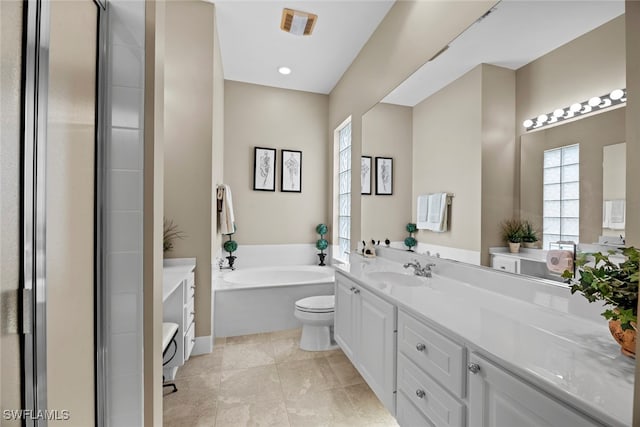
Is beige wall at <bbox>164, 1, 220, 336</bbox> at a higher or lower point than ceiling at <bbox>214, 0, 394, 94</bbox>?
lower

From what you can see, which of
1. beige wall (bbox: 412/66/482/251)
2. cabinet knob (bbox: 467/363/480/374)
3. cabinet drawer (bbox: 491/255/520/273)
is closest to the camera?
cabinet knob (bbox: 467/363/480/374)

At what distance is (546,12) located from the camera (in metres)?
1.13

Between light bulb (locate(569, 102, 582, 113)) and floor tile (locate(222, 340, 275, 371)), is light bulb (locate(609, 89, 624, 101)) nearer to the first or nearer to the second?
light bulb (locate(569, 102, 582, 113))

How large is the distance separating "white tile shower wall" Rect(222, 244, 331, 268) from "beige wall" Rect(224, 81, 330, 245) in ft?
0.26

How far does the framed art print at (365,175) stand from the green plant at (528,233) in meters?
1.34

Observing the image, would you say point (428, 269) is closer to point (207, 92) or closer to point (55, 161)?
point (55, 161)

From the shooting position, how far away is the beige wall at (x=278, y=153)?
3.51 meters

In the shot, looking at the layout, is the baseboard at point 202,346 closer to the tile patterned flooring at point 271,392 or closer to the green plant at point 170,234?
the tile patterned flooring at point 271,392

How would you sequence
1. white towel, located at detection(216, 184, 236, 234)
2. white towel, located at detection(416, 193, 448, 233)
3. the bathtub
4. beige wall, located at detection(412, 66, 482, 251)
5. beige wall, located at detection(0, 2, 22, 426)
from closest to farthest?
beige wall, located at detection(0, 2, 22, 426) → beige wall, located at detection(412, 66, 482, 251) → white towel, located at detection(416, 193, 448, 233) → the bathtub → white towel, located at detection(216, 184, 236, 234)

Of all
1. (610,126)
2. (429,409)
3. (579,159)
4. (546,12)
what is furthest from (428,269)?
(546,12)

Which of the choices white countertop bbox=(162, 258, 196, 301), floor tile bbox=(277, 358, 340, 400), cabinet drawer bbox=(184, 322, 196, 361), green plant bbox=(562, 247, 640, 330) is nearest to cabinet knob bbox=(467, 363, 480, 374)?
green plant bbox=(562, 247, 640, 330)

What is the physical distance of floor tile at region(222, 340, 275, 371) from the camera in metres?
2.21

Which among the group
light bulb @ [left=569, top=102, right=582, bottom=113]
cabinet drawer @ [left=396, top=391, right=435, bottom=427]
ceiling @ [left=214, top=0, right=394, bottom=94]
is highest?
ceiling @ [left=214, top=0, right=394, bottom=94]

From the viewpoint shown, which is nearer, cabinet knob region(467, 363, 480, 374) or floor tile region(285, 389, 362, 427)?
cabinet knob region(467, 363, 480, 374)
